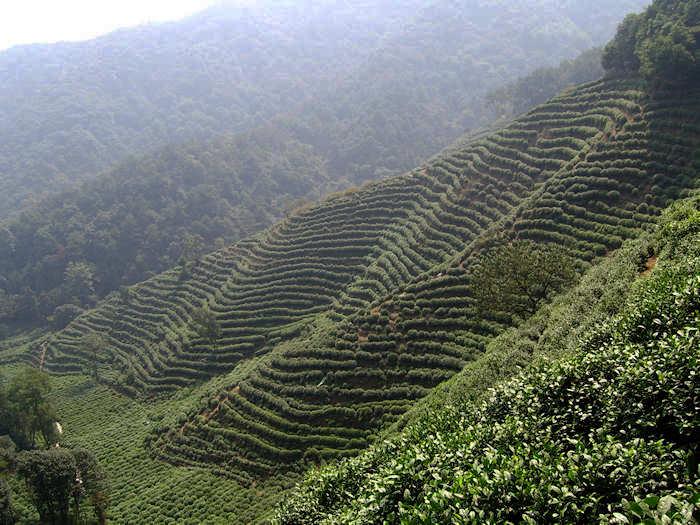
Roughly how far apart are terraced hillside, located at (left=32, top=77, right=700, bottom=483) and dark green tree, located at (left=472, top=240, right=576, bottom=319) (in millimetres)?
3458

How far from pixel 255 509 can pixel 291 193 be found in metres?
151

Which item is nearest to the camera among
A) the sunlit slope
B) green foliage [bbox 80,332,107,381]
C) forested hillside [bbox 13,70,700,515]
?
the sunlit slope

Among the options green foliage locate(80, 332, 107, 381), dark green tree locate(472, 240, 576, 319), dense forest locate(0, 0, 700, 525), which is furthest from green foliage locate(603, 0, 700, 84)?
green foliage locate(80, 332, 107, 381)

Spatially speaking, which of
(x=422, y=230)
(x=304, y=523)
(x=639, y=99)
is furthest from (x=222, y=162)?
(x=304, y=523)

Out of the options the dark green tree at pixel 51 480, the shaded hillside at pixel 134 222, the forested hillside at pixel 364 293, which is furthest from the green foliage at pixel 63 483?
the shaded hillside at pixel 134 222

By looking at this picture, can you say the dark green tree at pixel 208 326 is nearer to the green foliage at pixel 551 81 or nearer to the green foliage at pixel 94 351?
the green foliage at pixel 94 351

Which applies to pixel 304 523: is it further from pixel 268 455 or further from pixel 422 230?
pixel 422 230

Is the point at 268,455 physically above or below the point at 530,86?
below

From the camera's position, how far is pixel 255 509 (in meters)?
31.2

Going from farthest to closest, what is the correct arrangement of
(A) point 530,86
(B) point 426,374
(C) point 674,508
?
(A) point 530,86 → (B) point 426,374 → (C) point 674,508

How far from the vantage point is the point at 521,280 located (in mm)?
32312

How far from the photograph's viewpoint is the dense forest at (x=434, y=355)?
29.6 feet

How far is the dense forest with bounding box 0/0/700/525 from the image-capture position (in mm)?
9031

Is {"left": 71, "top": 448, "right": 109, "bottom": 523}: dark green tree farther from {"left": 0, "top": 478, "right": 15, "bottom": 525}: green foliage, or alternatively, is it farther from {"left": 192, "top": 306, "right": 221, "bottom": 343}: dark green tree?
{"left": 192, "top": 306, "right": 221, "bottom": 343}: dark green tree
